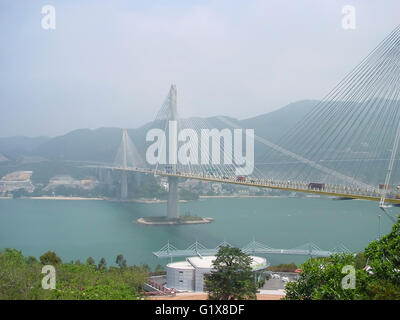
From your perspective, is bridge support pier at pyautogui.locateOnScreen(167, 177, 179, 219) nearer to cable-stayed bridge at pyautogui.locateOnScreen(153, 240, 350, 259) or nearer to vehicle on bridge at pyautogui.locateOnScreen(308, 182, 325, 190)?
cable-stayed bridge at pyautogui.locateOnScreen(153, 240, 350, 259)

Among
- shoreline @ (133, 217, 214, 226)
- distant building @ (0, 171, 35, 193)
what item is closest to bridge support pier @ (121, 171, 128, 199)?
distant building @ (0, 171, 35, 193)

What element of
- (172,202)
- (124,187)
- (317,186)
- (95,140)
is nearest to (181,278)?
(317,186)

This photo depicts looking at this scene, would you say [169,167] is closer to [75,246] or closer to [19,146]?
[75,246]

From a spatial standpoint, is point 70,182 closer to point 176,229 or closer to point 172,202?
point 172,202

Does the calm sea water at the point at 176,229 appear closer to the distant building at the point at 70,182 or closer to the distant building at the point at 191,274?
the distant building at the point at 191,274

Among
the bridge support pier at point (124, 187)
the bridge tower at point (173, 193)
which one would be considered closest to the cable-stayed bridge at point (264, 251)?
the bridge tower at point (173, 193)

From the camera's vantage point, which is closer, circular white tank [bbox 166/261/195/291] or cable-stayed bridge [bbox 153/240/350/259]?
circular white tank [bbox 166/261/195/291]

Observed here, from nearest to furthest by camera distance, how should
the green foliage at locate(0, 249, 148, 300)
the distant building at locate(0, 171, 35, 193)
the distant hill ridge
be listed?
the green foliage at locate(0, 249, 148, 300), the distant building at locate(0, 171, 35, 193), the distant hill ridge
